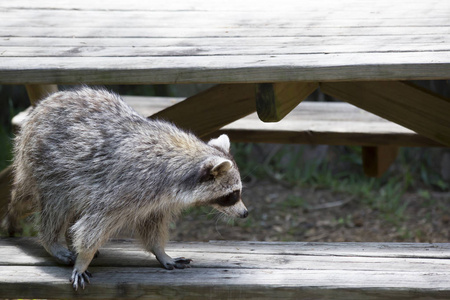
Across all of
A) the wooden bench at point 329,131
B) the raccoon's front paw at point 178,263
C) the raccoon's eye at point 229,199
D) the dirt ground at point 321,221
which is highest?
the raccoon's eye at point 229,199

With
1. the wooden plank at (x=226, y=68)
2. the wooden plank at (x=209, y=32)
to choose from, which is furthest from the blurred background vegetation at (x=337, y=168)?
the wooden plank at (x=226, y=68)

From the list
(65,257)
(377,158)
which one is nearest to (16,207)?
(65,257)

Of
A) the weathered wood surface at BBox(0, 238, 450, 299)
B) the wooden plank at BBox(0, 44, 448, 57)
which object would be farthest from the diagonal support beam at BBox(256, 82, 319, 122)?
the weathered wood surface at BBox(0, 238, 450, 299)

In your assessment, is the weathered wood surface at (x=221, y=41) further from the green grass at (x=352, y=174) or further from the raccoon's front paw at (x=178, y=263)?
the green grass at (x=352, y=174)

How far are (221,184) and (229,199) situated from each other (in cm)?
8

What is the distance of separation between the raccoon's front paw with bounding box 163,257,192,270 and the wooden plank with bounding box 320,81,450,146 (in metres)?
0.89

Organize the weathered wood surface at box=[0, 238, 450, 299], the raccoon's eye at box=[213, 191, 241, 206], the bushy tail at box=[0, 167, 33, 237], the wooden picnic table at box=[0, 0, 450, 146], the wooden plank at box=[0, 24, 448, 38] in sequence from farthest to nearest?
the bushy tail at box=[0, 167, 33, 237] → the wooden plank at box=[0, 24, 448, 38] → the raccoon's eye at box=[213, 191, 241, 206] → the wooden picnic table at box=[0, 0, 450, 146] → the weathered wood surface at box=[0, 238, 450, 299]

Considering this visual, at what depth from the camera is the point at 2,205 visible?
3.34 m

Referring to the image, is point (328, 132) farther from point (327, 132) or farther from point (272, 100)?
point (272, 100)

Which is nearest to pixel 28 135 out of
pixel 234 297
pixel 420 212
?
pixel 234 297

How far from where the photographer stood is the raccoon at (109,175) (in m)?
2.46

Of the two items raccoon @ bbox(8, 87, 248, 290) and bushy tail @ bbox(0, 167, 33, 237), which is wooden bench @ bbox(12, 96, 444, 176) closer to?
bushy tail @ bbox(0, 167, 33, 237)

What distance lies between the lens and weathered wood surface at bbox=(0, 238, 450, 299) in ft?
7.43

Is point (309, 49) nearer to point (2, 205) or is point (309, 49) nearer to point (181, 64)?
point (181, 64)
